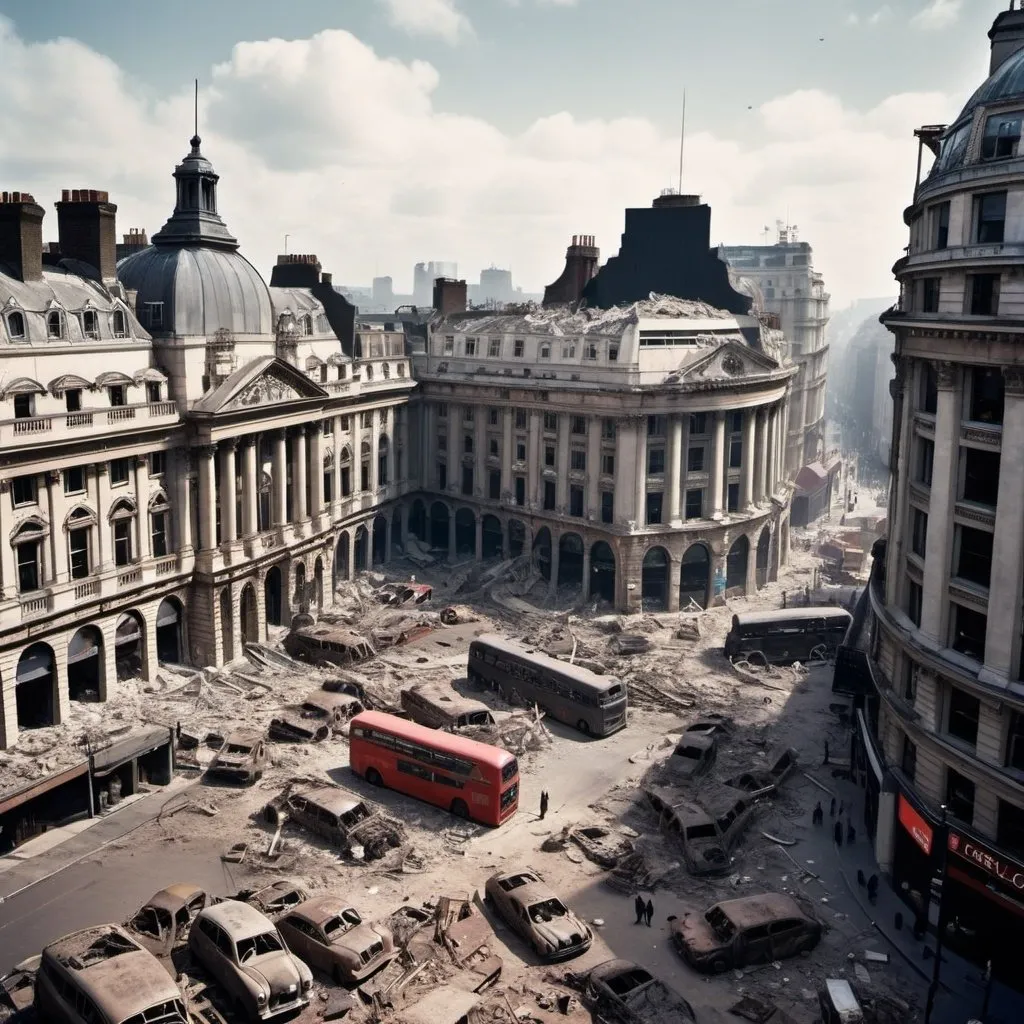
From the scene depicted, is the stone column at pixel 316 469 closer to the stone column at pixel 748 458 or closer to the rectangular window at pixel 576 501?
the rectangular window at pixel 576 501

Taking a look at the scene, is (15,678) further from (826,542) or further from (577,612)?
(826,542)

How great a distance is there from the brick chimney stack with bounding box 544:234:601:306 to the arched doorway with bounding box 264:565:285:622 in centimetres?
4589

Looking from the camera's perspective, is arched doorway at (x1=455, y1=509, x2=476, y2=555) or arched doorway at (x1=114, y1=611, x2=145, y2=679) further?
arched doorway at (x1=455, y1=509, x2=476, y2=555)

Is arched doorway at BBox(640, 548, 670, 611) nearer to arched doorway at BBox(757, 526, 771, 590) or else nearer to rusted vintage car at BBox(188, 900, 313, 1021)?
arched doorway at BBox(757, 526, 771, 590)

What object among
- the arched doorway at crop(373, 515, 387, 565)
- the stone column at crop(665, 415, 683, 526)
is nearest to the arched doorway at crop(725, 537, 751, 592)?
the stone column at crop(665, 415, 683, 526)

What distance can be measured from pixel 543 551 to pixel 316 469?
75.1 ft

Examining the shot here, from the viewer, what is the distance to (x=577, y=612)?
83.6 metres

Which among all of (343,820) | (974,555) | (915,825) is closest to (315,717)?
(343,820)

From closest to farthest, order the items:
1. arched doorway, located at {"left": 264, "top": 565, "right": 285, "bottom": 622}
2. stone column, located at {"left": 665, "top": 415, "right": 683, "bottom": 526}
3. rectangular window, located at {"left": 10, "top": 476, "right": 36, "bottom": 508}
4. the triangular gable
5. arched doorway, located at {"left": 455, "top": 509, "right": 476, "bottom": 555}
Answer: rectangular window, located at {"left": 10, "top": 476, "right": 36, "bottom": 508} → the triangular gable → arched doorway, located at {"left": 264, "top": 565, "right": 285, "bottom": 622} → stone column, located at {"left": 665, "top": 415, "right": 683, "bottom": 526} → arched doorway, located at {"left": 455, "top": 509, "right": 476, "bottom": 555}

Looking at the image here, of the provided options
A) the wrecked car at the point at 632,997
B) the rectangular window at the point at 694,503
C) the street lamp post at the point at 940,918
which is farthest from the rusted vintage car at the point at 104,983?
the rectangular window at the point at 694,503

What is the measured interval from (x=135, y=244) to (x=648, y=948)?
230 feet

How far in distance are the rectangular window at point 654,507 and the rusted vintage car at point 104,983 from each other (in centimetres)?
5677

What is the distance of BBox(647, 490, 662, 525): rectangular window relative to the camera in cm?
8375

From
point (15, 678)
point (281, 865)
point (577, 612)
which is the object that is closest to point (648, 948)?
point (281, 865)
